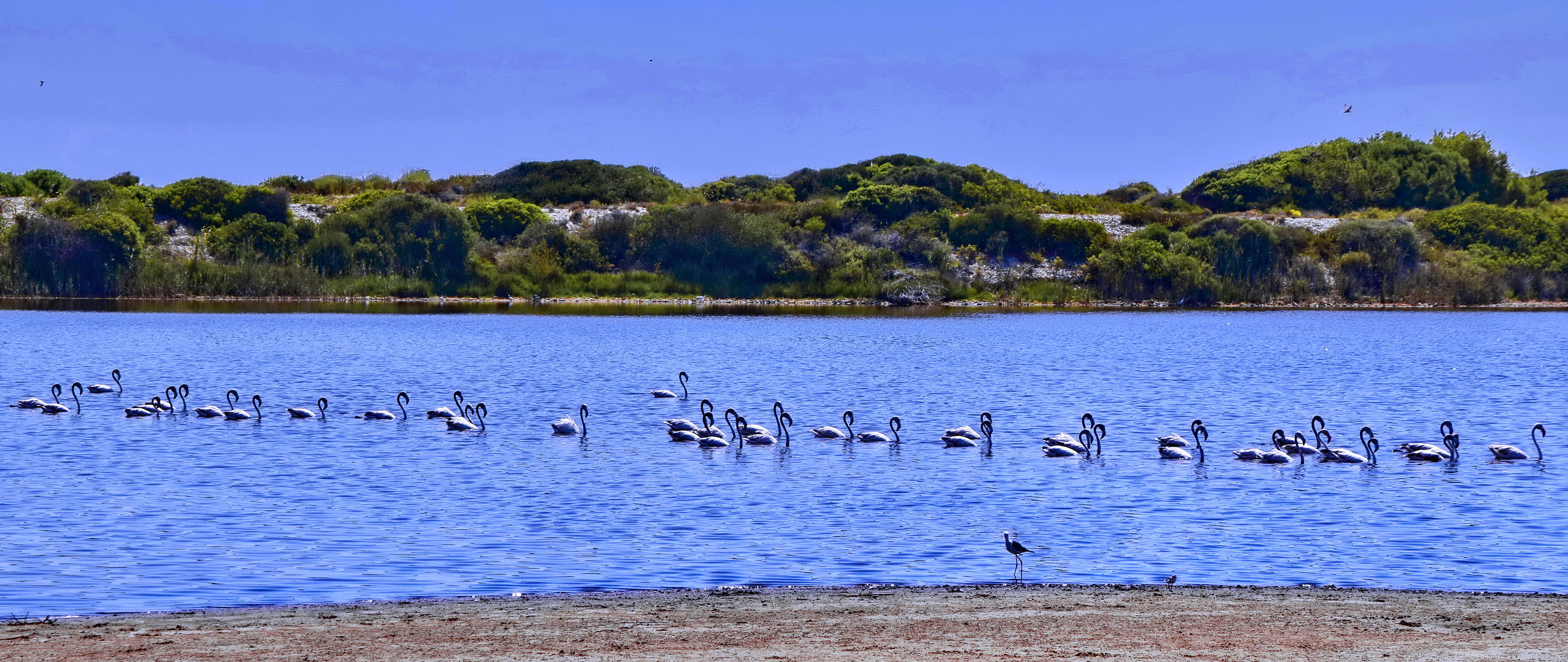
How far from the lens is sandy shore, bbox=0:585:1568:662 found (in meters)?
11.2

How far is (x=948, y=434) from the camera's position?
27875 mm

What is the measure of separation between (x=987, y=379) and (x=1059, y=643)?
3191 cm

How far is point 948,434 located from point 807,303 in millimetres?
72103

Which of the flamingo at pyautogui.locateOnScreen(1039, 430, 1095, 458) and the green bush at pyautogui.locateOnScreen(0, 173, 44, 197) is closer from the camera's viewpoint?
the flamingo at pyautogui.locateOnScreen(1039, 430, 1095, 458)

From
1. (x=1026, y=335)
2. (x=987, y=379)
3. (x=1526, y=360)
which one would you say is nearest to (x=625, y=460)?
(x=987, y=379)

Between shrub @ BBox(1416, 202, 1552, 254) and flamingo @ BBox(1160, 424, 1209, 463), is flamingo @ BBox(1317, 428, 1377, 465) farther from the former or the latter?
shrub @ BBox(1416, 202, 1552, 254)

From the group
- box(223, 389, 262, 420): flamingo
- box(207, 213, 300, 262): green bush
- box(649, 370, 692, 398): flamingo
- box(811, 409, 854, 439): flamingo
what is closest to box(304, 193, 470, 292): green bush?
box(207, 213, 300, 262): green bush

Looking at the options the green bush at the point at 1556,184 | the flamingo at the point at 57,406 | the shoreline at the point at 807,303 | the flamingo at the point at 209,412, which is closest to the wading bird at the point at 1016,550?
the flamingo at the point at 209,412

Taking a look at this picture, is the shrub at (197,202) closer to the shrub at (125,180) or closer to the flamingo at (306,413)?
the shrub at (125,180)

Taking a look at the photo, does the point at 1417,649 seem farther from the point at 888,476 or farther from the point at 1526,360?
the point at 1526,360

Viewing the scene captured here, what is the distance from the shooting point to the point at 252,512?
1933 centimetres

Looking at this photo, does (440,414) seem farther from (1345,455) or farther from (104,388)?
(1345,455)

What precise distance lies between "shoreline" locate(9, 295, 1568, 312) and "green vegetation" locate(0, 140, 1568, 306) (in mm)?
810

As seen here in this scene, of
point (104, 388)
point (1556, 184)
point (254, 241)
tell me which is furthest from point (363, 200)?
point (1556, 184)
